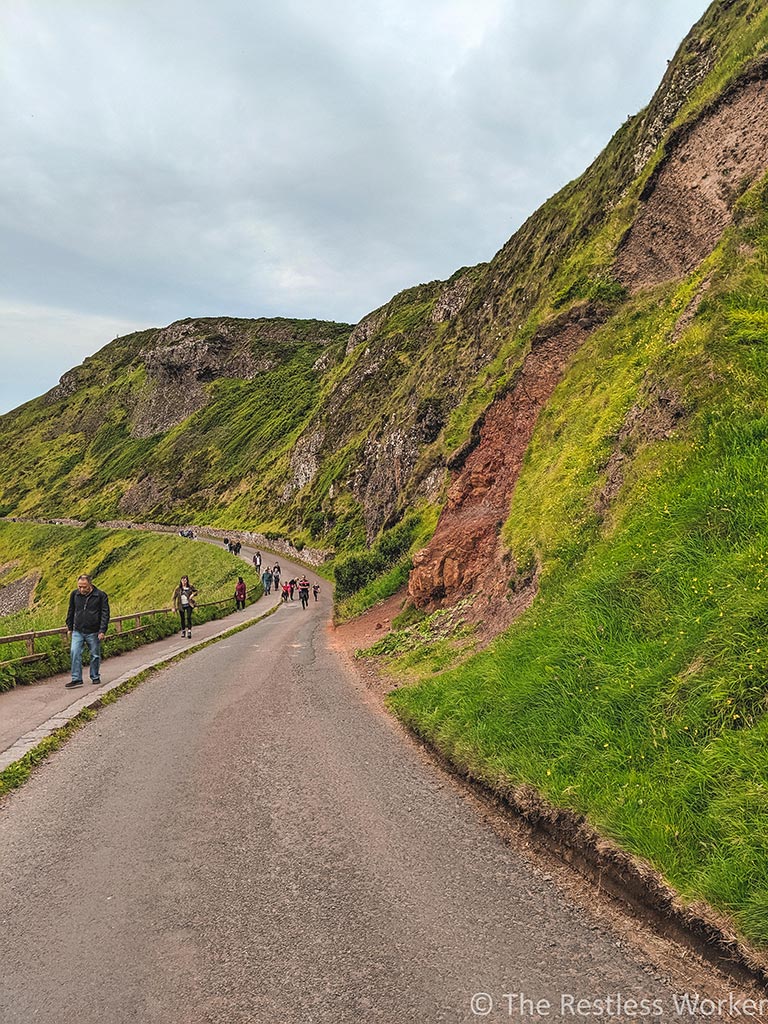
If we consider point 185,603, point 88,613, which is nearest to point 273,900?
point 88,613

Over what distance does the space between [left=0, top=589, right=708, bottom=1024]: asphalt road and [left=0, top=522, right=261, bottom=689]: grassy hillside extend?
973 cm

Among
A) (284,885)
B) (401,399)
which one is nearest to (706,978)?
(284,885)

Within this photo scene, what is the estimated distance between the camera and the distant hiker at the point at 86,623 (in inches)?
486

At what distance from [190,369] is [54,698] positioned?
146636 millimetres

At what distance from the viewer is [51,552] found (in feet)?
317

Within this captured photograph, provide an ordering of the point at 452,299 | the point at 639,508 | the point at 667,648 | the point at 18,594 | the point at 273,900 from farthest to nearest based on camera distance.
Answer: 1. the point at 18,594
2. the point at 452,299
3. the point at 639,508
4. the point at 667,648
5. the point at 273,900

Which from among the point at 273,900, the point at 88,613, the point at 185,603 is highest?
the point at 88,613

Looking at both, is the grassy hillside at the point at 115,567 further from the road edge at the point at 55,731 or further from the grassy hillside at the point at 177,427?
the grassy hillside at the point at 177,427

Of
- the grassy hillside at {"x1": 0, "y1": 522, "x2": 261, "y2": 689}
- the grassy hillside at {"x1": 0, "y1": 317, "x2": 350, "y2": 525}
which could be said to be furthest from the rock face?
the grassy hillside at {"x1": 0, "y1": 522, "x2": 261, "y2": 689}

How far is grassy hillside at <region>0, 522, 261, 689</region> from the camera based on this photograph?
41.3m

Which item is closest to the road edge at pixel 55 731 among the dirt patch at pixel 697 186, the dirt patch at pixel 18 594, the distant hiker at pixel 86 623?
the distant hiker at pixel 86 623

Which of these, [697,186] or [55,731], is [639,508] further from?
[697,186]

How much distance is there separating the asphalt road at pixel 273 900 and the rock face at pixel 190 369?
140122mm

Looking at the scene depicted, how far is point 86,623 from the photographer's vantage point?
12.5 m
